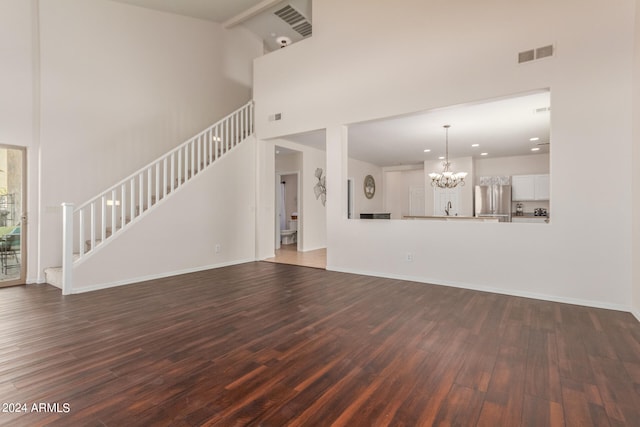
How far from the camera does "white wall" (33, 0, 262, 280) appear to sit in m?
4.69

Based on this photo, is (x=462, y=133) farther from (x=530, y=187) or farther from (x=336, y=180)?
(x=530, y=187)

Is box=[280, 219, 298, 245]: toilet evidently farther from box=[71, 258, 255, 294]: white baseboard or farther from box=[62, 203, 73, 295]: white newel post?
box=[62, 203, 73, 295]: white newel post

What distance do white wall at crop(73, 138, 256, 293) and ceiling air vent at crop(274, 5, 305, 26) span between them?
115 inches

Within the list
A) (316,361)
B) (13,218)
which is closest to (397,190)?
(316,361)

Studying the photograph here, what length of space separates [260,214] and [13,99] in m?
4.11

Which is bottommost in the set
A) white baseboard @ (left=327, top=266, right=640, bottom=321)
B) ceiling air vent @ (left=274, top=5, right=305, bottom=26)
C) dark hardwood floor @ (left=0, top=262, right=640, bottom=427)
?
dark hardwood floor @ (left=0, top=262, right=640, bottom=427)

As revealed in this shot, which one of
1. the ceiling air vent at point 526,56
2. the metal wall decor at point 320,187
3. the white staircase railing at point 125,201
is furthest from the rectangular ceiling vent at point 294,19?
the ceiling air vent at point 526,56

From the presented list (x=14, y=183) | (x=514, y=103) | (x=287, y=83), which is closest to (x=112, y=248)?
(x=14, y=183)

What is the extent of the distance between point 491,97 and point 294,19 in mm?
5049

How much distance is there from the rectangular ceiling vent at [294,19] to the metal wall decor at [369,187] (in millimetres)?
4782

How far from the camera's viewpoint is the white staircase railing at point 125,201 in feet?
12.9

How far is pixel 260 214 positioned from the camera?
657 centimetres

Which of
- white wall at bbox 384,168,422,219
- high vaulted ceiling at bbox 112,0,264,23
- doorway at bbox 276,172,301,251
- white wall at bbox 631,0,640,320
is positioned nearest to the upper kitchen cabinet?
white wall at bbox 384,168,422,219

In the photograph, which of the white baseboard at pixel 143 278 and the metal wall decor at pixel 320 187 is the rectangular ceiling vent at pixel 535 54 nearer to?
the metal wall decor at pixel 320 187
